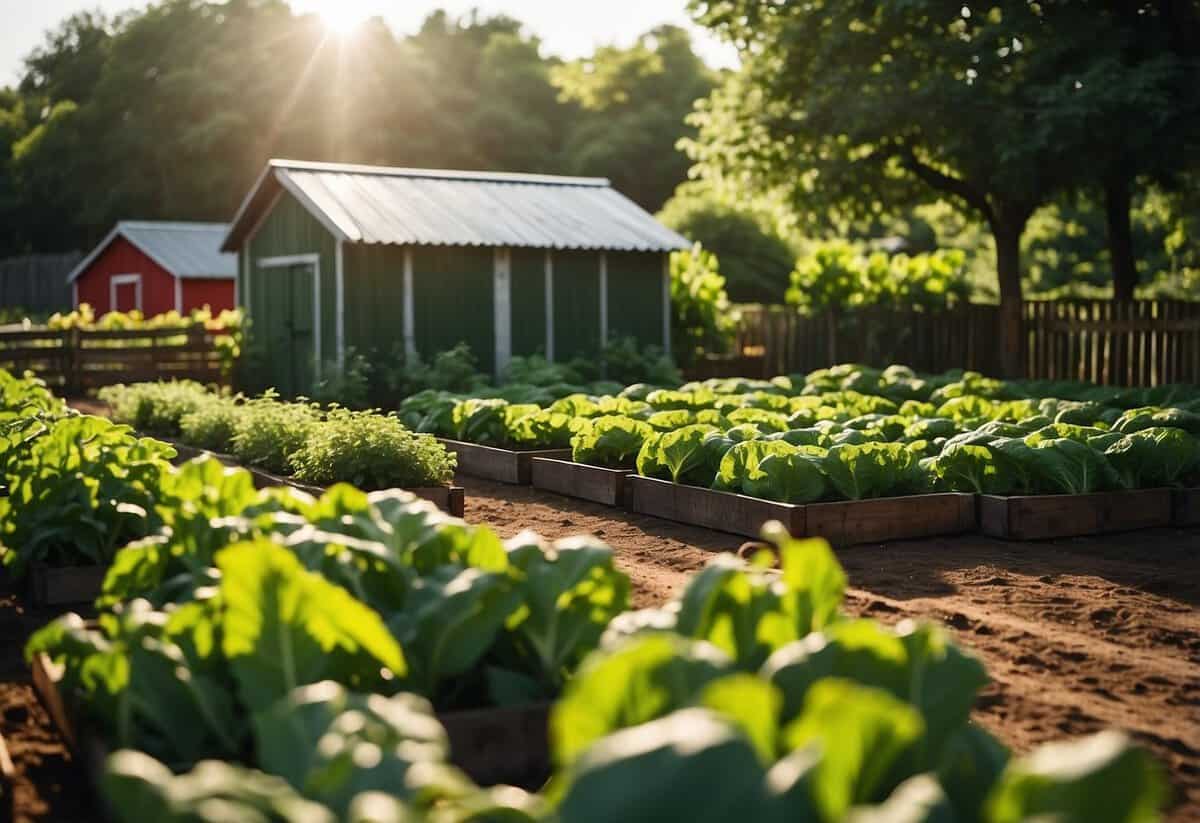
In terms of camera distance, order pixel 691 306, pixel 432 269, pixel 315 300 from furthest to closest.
→ pixel 691 306 < pixel 315 300 < pixel 432 269

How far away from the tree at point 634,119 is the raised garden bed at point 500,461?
35.6 m

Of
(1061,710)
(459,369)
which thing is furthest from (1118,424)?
(459,369)

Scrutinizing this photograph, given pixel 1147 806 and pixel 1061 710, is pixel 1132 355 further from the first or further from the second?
pixel 1147 806

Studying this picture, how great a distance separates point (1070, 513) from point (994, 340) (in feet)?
40.0

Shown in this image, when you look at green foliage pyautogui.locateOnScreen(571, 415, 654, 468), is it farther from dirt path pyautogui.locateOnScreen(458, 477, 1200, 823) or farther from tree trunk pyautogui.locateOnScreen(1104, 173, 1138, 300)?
tree trunk pyautogui.locateOnScreen(1104, 173, 1138, 300)

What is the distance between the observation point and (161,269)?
3509 cm

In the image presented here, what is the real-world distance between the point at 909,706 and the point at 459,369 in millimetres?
14604

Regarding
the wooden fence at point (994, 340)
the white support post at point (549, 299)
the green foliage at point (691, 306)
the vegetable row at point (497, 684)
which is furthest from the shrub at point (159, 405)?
the wooden fence at point (994, 340)

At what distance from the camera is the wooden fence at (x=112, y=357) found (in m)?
22.1

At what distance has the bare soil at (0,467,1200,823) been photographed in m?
4.60

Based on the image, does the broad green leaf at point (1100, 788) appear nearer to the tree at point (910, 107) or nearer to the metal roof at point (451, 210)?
the tree at point (910, 107)

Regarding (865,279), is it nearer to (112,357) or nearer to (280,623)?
(112,357)

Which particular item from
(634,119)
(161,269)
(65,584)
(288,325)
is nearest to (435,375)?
(288,325)

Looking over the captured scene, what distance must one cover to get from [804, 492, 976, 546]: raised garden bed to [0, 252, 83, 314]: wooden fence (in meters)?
39.9
